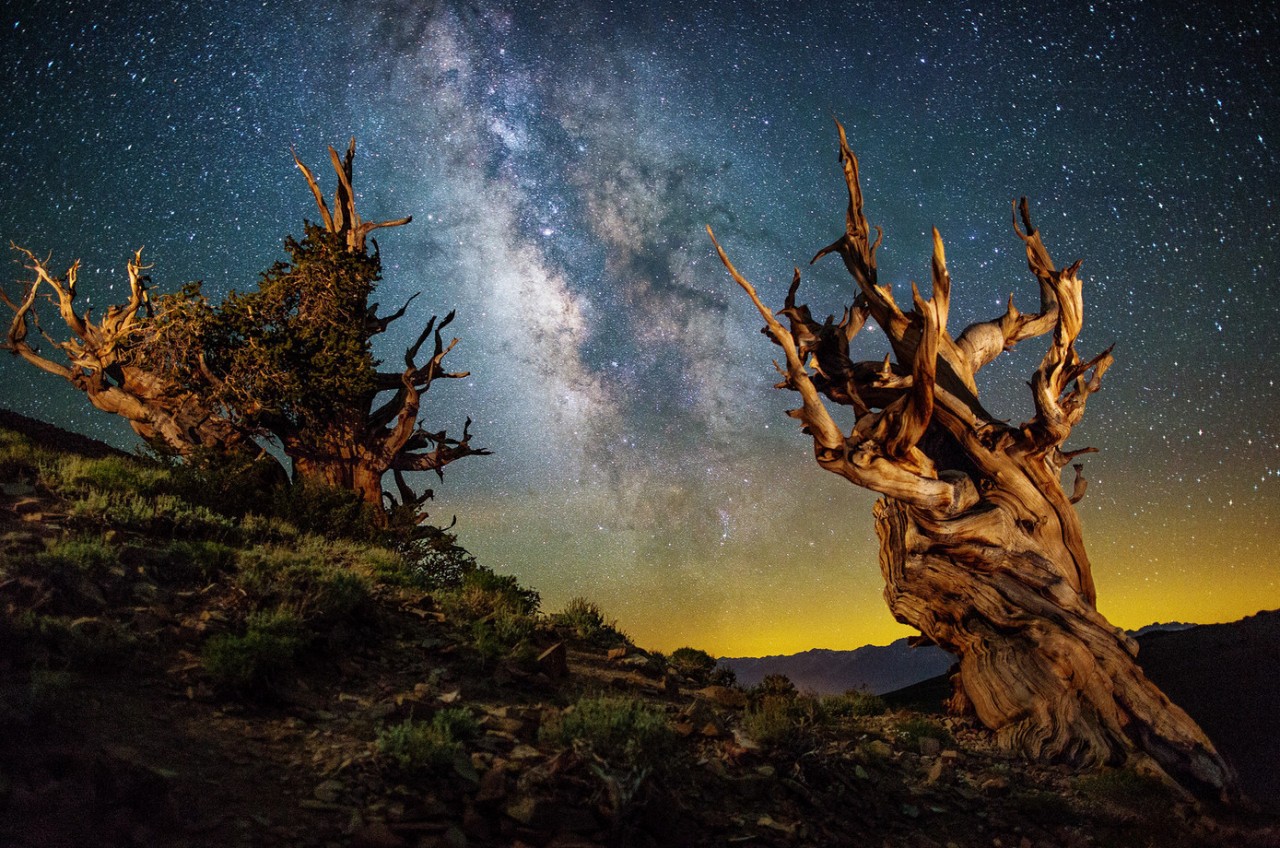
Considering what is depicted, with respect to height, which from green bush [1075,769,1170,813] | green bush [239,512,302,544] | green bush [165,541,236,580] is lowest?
green bush [1075,769,1170,813]

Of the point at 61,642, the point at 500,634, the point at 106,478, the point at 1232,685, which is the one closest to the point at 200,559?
the point at 61,642

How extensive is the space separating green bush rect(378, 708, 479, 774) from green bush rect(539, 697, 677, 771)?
960mm

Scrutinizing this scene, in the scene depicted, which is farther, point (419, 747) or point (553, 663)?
point (553, 663)

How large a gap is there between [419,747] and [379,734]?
42cm

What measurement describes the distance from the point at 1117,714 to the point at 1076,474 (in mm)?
4769

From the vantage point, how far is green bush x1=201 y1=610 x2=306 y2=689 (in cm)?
620

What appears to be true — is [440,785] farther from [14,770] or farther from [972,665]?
[972,665]

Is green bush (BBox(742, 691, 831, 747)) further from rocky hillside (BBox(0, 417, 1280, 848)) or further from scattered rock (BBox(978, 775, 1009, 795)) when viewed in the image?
scattered rock (BBox(978, 775, 1009, 795))

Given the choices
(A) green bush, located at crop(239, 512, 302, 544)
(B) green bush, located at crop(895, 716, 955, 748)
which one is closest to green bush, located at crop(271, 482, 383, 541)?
(A) green bush, located at crop(239, 512, 302, 544)

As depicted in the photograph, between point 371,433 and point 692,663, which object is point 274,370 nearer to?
point 371,433

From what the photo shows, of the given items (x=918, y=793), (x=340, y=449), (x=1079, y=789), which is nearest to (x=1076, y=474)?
(x=1079, y=789)

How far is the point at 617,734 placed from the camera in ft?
21.2

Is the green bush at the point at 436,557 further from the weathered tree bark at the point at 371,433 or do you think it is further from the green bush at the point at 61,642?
the green bush at the point at 61,642

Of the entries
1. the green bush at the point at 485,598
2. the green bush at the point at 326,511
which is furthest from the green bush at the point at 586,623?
the green bush at the point at 326,511
